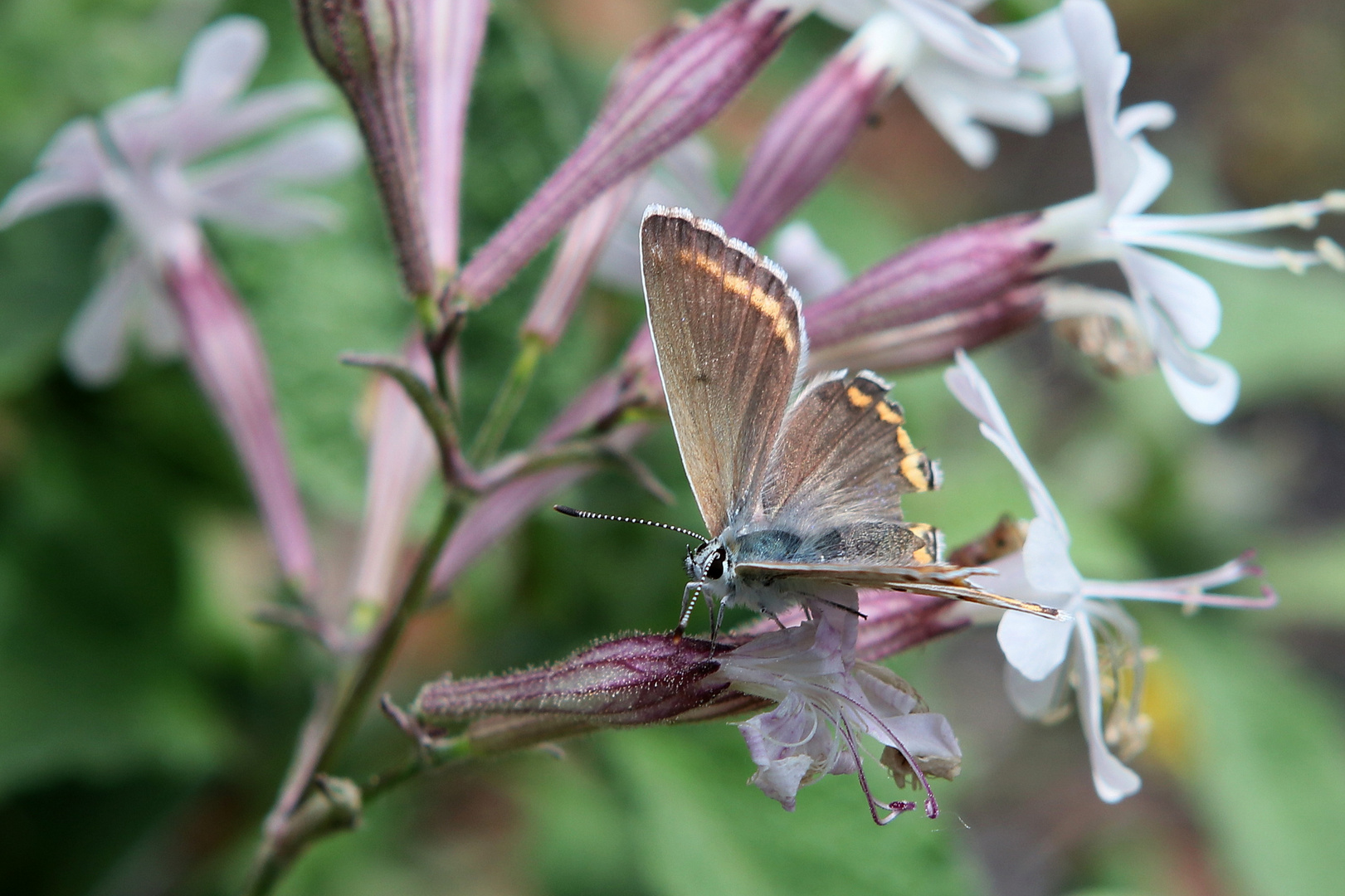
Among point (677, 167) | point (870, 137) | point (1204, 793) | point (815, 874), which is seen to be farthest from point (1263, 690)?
point (870, 137)

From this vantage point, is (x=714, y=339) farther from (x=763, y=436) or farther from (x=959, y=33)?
(x=959, y=33)

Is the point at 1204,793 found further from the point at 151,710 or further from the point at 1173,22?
the point at 1173,22

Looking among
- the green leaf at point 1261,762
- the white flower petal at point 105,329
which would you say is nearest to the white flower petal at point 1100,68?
the white flower petal at point 105,329

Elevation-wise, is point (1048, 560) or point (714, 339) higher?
point (714, 339)

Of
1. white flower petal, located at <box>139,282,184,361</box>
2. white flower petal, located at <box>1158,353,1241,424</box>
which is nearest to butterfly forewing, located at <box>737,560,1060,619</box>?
white flower petal, located at <box>1158,353,1241,424</box>

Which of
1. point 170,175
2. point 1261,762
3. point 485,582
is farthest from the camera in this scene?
point 1261,762

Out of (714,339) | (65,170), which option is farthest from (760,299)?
(65,170)
